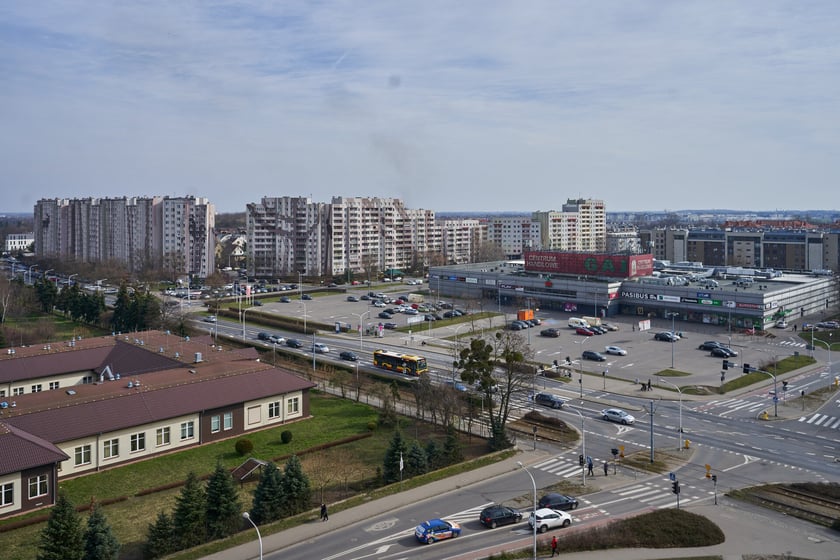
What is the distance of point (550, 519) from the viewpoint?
28.6 metres

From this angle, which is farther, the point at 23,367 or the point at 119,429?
the point at 23,367

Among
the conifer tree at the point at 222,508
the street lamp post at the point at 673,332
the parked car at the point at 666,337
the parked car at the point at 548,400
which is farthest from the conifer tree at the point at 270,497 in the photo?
the parked car at the point at 666,337

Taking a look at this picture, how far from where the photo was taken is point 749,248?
141875mm

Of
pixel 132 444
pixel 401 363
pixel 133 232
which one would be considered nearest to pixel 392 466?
pixel 132 444

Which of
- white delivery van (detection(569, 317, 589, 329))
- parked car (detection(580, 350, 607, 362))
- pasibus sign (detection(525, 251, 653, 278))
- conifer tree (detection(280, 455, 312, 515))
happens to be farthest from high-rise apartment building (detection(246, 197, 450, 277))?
conifer tree (detection(280, 455, 312, 515))

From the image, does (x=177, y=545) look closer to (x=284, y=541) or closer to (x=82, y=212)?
(x=284, y=541)

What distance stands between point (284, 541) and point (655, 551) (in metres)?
14.4

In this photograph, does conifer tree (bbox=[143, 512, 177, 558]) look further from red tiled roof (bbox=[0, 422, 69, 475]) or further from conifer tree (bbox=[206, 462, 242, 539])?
red tiled roof (bbox=[0, 422, 69, 475])

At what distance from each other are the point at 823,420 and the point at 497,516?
2925 cm

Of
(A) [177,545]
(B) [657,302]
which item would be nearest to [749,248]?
(B) [657,302]

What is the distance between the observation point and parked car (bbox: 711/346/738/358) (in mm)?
65125

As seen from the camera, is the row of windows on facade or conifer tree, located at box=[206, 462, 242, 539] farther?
the row of windows on facade

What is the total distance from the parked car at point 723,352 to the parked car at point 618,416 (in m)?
23.3

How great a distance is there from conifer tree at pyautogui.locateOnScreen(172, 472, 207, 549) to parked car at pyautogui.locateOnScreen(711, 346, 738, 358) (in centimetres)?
5285
